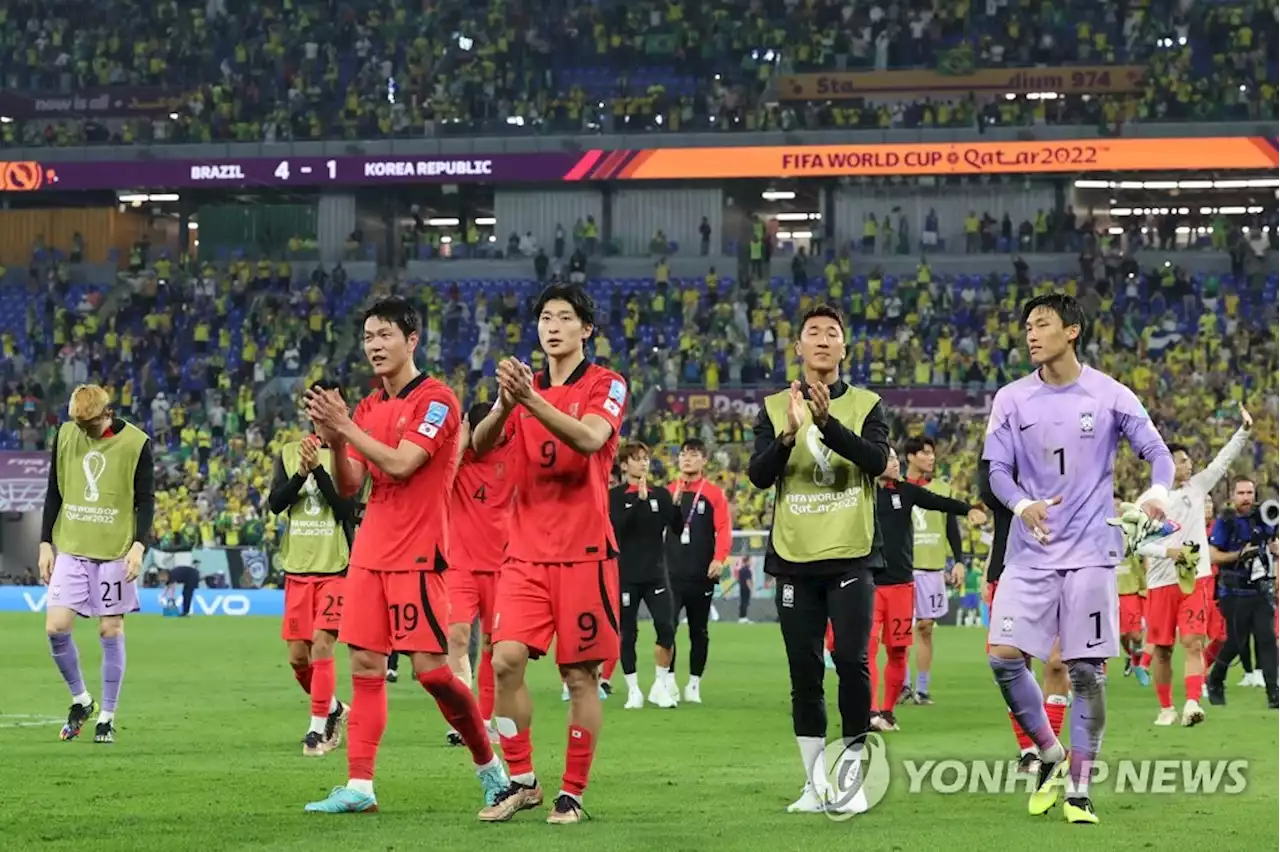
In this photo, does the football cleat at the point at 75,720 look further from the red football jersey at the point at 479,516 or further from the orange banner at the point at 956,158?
the orange banner at the point at 956,158

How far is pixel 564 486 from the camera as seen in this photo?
31.5ft

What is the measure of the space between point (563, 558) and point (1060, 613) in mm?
2457

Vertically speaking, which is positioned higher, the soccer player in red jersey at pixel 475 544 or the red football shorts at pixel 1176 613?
the soccer player in red jersey at pixel 475 544

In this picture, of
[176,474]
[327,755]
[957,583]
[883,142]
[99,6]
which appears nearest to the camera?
[327,755]

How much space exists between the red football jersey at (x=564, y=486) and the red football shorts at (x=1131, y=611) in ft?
41.2

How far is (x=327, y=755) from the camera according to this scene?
13320mm

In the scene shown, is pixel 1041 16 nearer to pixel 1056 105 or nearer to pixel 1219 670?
pixel 1056 105

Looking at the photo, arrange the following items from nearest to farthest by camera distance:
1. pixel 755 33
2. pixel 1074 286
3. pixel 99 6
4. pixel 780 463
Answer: pixel 780 463 → pixel 1074 286 → pixel 755 33 → pixel 99 6

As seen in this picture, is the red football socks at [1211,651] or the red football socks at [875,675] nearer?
the red football socks at [875,675]

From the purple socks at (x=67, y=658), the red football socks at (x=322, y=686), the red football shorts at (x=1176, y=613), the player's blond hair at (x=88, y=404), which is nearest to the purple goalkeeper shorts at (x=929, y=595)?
the red football shorts at (x=1176, y=613)

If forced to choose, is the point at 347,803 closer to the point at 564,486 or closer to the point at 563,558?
the point at 563,558

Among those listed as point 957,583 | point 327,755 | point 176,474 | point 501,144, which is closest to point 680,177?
point 501,144

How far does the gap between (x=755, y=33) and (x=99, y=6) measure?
70.1 feet

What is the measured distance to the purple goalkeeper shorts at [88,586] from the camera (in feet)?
46.2
